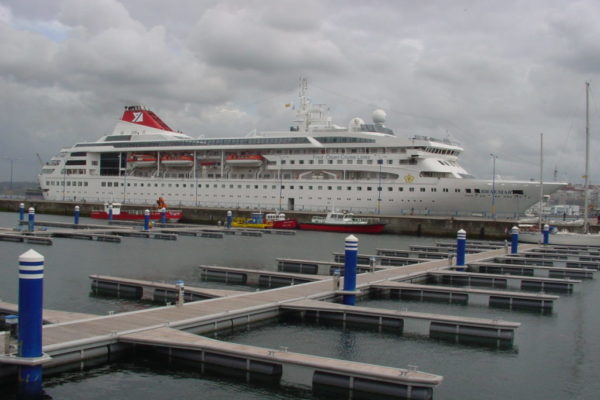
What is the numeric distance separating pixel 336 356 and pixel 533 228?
3748 centimetres

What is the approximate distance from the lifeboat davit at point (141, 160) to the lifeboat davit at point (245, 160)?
10157 mm

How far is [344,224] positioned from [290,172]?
37.0ft

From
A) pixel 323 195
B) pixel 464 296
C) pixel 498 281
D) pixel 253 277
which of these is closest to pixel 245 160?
pixel 323 195

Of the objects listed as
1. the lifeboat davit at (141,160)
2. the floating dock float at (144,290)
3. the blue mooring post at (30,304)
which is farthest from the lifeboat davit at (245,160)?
the blue mooring post at (30,304)

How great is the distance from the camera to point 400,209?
181ft

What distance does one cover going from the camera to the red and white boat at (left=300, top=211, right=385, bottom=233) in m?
51.2

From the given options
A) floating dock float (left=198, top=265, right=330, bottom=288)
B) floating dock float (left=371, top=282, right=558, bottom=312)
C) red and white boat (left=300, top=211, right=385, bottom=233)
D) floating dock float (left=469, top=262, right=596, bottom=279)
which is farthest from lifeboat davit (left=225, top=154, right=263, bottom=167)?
floating dock float (left=371, top=282, right=558, bottom=312)

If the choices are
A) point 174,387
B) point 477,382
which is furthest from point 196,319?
point 477,382

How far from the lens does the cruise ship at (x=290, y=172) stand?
176 feet

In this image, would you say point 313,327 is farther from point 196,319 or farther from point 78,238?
point 78,238

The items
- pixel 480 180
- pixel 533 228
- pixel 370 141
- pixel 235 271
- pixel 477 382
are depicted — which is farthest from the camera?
pixel 370 141

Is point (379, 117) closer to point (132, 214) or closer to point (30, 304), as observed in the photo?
point (132, 214)

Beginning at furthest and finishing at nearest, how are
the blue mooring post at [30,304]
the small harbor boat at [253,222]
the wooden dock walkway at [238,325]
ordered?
the small harbor boat at [253,222]
the wooden dock walkway at [238,325]
the blue mooring post at [30,304]

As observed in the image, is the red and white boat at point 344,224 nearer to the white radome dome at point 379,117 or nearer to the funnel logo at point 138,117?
the white radome dome at point 379,117
